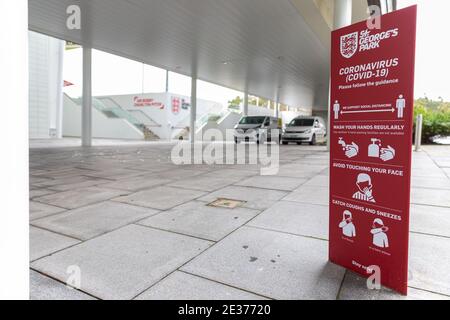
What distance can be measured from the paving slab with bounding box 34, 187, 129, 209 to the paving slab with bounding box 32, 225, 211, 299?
4.76ft

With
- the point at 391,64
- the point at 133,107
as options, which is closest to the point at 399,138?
the point at 391,64

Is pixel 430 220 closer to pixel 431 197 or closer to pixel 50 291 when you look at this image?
pixel 431 197

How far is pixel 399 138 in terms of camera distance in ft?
6.23

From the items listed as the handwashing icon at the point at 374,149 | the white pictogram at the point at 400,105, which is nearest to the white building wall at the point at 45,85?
the handwashing icon at the point at 374,149

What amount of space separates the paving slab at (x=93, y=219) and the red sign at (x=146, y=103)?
21828 mm

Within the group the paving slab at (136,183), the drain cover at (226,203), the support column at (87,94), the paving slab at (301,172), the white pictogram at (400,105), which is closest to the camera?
the white pictogram at (400,105)

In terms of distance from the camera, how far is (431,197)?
482cm

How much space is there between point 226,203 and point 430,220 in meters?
2.43

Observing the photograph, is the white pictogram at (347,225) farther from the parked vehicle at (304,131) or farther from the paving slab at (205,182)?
the parked vehicle at (304,131)

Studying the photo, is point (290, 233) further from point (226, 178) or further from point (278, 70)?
point (278, 70)

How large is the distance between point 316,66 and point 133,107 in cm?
1554

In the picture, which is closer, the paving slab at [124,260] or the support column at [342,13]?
the paving slab at [124,260]

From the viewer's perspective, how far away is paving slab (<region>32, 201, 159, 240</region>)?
319cm

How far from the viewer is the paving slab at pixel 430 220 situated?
3278 millimetres
